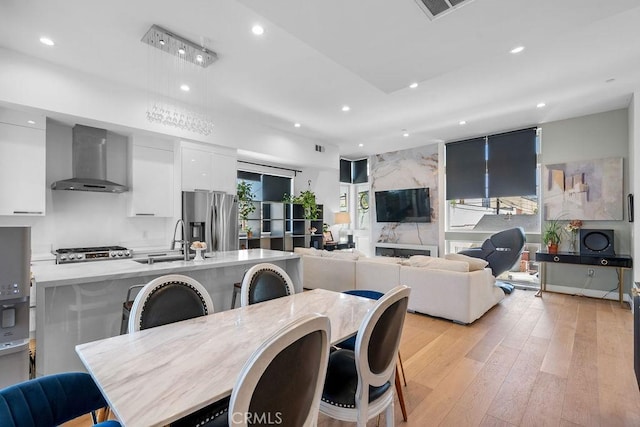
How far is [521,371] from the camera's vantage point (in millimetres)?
2566

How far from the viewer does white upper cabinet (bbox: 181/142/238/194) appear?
14.6 feet

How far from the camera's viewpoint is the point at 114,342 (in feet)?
4.66

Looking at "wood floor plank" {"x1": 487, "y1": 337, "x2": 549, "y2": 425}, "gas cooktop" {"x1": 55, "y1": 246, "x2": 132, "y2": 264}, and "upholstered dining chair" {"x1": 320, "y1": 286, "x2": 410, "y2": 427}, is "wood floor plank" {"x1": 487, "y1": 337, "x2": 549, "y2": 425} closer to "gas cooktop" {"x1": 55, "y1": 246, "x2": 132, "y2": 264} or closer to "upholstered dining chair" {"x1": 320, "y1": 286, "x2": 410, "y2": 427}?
"upholstered dining chair" {"x1": 320, "y1": 286, "x2": 410, "y2": 427}

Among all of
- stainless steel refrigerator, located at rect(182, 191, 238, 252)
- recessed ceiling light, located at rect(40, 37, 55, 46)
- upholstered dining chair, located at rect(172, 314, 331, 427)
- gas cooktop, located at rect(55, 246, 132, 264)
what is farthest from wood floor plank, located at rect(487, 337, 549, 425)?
recessed ceiling light, located at rect(40, 37, 55, 46)

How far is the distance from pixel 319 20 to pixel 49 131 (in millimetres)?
3866

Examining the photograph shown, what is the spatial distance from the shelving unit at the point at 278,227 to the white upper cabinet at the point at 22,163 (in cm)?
307

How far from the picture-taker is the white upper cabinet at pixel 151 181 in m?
4.15

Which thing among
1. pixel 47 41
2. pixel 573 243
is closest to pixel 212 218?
pixel 47 41

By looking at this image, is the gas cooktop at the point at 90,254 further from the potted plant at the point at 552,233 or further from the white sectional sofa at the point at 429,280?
the potted plant at the point at 552,233

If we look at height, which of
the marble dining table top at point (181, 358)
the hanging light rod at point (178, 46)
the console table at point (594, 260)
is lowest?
the console table at point (594, 260)

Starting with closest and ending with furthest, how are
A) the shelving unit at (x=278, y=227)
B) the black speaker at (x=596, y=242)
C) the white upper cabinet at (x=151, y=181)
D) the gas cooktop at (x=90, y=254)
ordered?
the gas cooktop at (x=90, y=254) < the white upper cabinet at (x=151, y=181) < the black speaker at (x=596, y=242) < the shelving unit at (x=278, y=227)

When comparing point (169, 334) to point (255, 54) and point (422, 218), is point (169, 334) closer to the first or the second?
point (255, 54)

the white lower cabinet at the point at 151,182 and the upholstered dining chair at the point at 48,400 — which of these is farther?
the white lower cabinet at the point at 151,182

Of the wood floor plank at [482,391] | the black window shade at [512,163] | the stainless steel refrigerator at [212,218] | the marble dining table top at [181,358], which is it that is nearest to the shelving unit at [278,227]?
the stainless steel refrigerator at [212,218]
